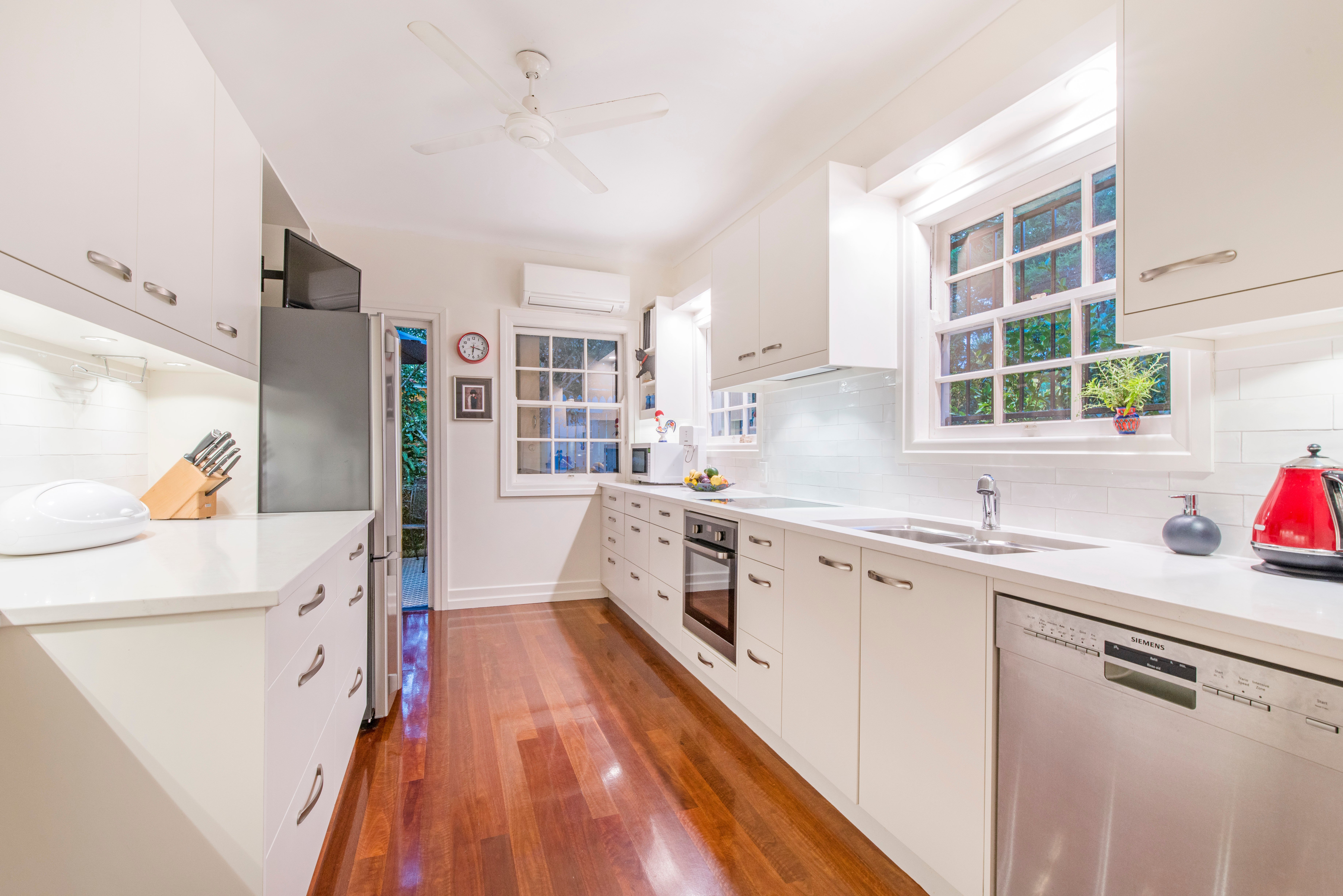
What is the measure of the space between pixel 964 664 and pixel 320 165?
3732 millimetres

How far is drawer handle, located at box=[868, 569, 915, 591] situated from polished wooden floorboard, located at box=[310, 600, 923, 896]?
770mm

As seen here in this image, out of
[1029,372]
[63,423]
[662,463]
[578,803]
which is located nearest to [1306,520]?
[1029,372]

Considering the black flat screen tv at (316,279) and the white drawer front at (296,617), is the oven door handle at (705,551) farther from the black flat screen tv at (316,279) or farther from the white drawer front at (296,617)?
the black flat screen tv at (316,279)

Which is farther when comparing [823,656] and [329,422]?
[329,422]

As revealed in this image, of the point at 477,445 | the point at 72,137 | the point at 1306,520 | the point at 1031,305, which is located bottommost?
the point at 1306,520

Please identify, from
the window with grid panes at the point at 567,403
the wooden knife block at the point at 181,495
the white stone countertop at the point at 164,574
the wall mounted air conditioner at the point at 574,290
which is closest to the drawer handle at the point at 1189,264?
the white stone countertop at the point at 164,574

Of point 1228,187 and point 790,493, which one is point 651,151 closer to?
point 790,493

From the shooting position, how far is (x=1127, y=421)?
1.57 metres

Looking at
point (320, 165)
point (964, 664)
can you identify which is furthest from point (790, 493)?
point (320, 165)

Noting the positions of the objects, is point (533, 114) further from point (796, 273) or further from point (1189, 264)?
point (1189, 264)

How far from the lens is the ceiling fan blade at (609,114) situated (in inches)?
82.7

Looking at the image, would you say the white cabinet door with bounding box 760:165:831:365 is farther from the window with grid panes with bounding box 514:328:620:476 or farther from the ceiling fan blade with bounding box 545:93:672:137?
the window with grid panes with bounding box 514:328:620:476

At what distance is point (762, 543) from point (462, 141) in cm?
208

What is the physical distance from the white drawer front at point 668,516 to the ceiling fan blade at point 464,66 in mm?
1872
